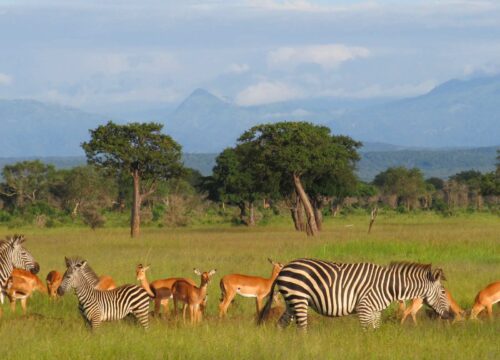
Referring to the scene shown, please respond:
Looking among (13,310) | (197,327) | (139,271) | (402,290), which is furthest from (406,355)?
(13,310)

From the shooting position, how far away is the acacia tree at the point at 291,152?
47875 millimetres

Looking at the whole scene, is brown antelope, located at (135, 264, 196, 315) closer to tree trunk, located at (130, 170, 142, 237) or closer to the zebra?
the zebra

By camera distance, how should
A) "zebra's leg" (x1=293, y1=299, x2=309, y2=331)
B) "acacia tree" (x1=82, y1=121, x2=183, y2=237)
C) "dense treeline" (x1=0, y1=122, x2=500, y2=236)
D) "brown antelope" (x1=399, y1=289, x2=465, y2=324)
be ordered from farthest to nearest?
1. "dense treeline" (x1=0, y1=122, x2=500, y2=236)
2. "acacia tree" (x1=82, y1=121, x2=183, y2=237)
3. "brown antelope" (x1=399, y1=289, x2=465, y2=324)
4. "zebra's leg" (x1=293, y1=299, x2=309, y2=331)

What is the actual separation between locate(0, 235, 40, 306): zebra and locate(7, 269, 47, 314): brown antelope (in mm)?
152

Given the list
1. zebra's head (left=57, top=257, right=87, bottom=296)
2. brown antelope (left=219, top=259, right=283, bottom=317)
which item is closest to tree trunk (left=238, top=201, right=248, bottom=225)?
brown antelope (left=219, top=259, right=283, bottom=317)

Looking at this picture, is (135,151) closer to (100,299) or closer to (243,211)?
(243,211)

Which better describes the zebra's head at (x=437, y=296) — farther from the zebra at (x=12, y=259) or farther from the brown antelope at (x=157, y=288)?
the zebra at (x=12, y=259)

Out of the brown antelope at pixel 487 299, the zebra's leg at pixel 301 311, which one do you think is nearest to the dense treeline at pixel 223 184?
the brown antelope at pixel 487 299

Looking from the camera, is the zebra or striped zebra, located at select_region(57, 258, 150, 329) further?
the zebra

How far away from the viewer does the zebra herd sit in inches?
561

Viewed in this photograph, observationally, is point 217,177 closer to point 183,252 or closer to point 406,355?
point 183,252

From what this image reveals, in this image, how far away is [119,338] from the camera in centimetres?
1320

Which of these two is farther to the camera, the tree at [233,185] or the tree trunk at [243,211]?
the tree trunk at [243,211]

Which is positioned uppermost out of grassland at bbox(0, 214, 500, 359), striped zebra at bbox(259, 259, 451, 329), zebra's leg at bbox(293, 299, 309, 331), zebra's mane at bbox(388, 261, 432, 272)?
zebra's mane at bbox(388, 261, 432, 272)
